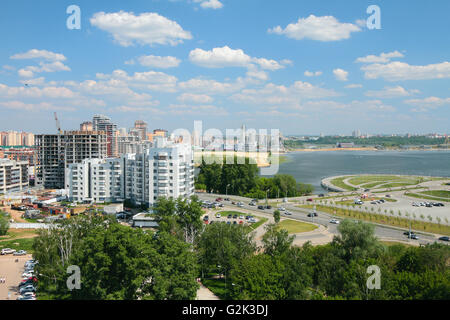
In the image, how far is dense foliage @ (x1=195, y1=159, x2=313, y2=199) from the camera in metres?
23.8

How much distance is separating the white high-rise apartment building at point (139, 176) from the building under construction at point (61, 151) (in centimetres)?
528

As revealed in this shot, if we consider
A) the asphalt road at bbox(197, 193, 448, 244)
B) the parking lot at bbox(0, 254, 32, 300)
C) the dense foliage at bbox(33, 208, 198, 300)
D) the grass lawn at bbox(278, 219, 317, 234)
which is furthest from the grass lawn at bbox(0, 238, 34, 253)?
the asphalt road at bbox(197, 193, 448, 244)

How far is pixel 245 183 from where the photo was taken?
24656 mm

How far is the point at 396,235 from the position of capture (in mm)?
13945

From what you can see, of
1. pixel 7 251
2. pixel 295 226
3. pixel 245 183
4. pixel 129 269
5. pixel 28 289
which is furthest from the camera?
pixel 245 183

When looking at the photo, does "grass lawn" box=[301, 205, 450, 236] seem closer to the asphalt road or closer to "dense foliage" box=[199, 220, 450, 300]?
the asphalt road

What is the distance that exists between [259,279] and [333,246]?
3.10 meters

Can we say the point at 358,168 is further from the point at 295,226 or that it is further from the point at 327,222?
the point at 295,226

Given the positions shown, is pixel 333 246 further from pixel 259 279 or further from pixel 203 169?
pixel 203 169

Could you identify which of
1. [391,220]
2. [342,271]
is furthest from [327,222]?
[342,271]

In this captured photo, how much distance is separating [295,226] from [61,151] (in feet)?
64.5

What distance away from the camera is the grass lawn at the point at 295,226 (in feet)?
48.5
